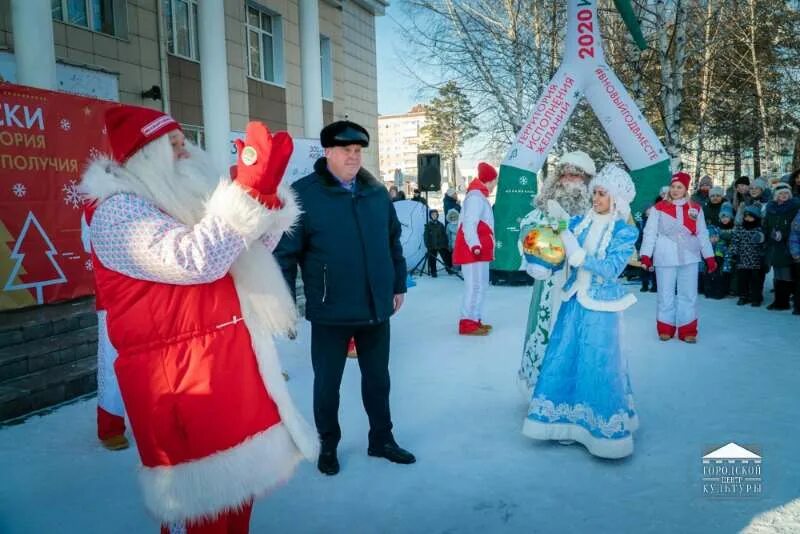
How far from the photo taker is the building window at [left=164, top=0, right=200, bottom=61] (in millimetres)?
10445

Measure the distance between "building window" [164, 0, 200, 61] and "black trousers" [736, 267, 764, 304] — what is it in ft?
33.1

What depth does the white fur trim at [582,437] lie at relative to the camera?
3.20 m

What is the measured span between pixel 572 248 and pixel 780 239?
5.74 metres

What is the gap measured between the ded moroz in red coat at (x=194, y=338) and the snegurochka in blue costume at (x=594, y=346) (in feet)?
6.68

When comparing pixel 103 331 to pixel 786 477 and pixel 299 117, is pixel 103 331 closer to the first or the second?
pixel 786 477

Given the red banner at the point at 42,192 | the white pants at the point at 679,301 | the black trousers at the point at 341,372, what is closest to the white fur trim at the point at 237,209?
the black trousers at the point at 341,372

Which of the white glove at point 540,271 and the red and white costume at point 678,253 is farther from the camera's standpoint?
the red and white costume at point 678,253

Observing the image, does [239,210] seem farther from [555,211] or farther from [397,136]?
[397,136]

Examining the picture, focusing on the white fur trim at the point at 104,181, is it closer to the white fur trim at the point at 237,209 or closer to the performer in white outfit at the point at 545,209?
the white fur trim at the point at 237,209

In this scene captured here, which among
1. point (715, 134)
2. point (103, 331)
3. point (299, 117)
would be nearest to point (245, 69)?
point (299, 117)

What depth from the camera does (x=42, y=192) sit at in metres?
5.14

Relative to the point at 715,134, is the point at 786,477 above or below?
below

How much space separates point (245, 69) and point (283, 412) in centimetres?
1199

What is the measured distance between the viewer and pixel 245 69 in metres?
12.4
